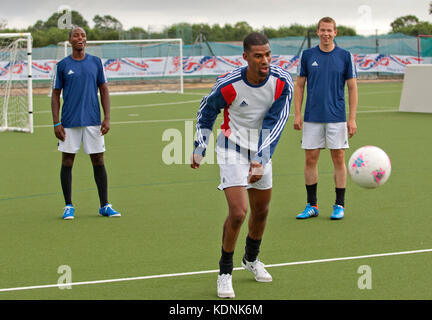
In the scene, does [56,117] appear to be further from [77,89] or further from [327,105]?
[327,105]

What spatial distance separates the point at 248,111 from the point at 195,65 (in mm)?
39945

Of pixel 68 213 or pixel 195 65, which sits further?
pixel 195 65

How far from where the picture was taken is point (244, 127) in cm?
685

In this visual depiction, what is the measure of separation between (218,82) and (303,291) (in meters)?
1.91

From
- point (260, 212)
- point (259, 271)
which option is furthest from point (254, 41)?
point (259, 271)

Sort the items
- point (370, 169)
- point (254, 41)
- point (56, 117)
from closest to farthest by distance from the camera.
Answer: point (254, 41), point (370, 169), point (56, 117)

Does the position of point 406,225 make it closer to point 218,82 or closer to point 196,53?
point 218,82

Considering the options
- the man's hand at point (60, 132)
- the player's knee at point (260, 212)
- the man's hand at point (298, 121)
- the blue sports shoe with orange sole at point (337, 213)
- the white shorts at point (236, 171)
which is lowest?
the blue sports shoe with orange sole at point (337, 213)

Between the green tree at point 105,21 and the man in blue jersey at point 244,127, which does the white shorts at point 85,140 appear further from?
the green tree at point 105,21

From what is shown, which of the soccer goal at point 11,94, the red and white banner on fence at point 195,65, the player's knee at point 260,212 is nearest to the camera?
the player's knee at point 260,212

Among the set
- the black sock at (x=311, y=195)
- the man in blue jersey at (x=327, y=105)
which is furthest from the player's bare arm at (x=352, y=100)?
the black sock at (x=311, y=195)

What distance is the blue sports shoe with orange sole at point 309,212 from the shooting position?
32.1ft

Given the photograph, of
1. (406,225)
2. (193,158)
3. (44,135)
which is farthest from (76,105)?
(44,135)

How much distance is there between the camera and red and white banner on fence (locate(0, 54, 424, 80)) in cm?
4275
